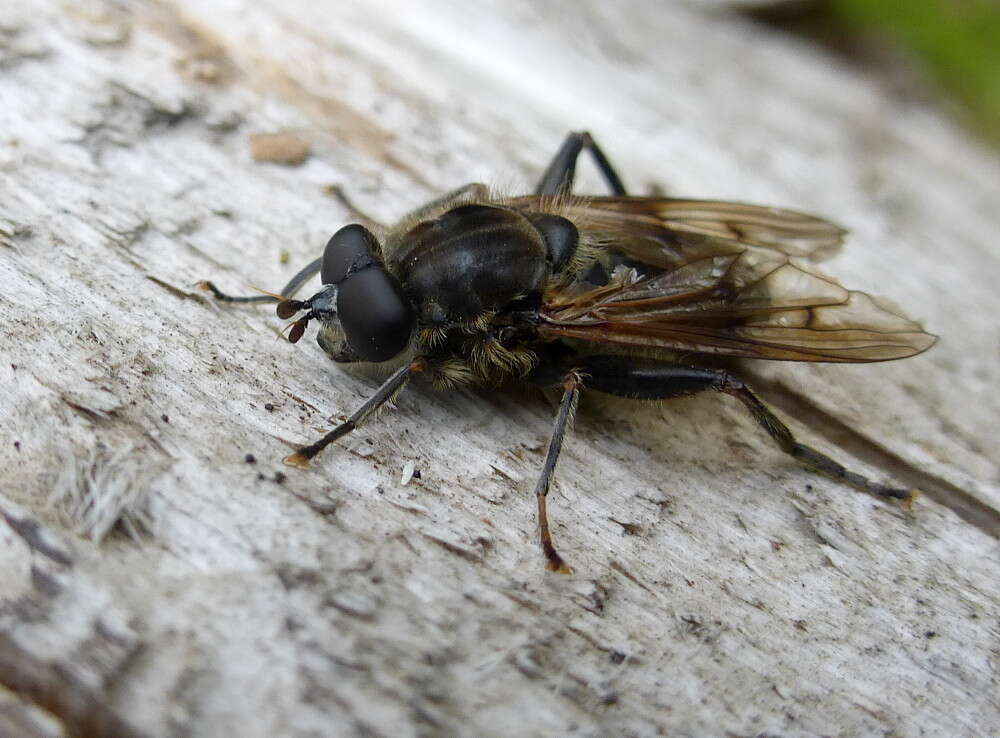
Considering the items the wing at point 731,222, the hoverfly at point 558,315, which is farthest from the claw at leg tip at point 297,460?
the wing at point 731,222

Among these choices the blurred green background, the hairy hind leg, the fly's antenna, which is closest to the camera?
the fly's antenna

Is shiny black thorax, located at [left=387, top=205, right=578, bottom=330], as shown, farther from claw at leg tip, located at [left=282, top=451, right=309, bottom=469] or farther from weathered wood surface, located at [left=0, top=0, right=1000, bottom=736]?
claw at leg tip, located at [left=282, top=451, right=309, bottom=469]

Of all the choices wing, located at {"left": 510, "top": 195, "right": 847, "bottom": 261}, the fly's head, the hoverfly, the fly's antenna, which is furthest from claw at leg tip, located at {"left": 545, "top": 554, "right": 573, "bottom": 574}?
wing, located at {"left": 510, "top": 195, "right": 847, "bottom": 261}

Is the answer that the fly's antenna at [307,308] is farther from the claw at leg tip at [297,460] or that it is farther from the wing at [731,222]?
the wing at [731,222]

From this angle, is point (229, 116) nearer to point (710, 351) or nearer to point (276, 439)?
point (276, 439)

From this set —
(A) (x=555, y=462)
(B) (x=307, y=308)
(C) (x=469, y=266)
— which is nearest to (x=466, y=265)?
(C) (x=469, y=266)

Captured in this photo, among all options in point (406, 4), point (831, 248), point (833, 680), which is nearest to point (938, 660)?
point (833, 680)
